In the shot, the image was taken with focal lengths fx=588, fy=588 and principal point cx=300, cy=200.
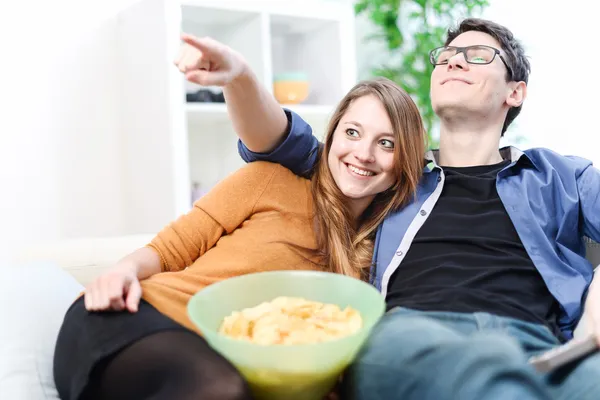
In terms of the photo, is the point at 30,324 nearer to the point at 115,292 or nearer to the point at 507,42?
the point at 115,292

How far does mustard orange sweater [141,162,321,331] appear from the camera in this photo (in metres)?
1.23

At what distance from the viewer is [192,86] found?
9.12ft

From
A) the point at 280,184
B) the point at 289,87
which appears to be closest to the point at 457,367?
the point at 280,184

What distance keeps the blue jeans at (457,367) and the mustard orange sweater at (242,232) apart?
275mm

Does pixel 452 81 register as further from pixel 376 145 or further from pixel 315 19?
pixel 315 19

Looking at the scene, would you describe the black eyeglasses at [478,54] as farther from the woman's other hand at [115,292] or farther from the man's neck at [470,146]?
the woman's other hand at [115,292]

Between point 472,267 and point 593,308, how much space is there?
0.25m

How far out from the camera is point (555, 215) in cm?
142

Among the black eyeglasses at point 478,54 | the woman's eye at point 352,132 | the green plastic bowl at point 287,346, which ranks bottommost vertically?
the green plastic bowl at point 287,346

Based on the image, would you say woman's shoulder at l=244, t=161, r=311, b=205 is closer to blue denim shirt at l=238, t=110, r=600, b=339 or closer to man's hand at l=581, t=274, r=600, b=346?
blue denim shirt at l=238, t=110, r=600, b=339

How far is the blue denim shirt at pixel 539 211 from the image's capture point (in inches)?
51.7

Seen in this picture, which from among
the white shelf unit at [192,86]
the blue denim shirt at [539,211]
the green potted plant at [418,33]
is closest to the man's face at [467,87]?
the blue denim shirt at [539,211]

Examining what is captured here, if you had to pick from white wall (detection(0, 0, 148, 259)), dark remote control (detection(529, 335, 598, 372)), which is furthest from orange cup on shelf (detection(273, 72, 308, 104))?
dark remote control (detection(529, 335, 598, 372))

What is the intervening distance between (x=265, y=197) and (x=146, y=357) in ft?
1.61
